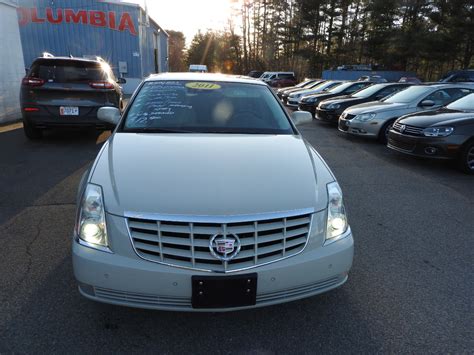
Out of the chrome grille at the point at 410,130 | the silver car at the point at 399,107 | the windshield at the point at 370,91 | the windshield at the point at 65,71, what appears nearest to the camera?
the chrome grille at the point at 410,130

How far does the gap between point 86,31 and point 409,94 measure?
64.4 ft

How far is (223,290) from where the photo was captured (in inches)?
80.0

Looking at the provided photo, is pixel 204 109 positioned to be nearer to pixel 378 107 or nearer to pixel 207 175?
pixel 207 175

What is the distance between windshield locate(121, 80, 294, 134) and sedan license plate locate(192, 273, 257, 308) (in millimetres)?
1589

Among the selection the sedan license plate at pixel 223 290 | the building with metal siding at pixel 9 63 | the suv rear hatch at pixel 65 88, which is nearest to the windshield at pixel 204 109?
the sedan license plate at pixel 223 290

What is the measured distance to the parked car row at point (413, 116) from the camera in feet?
20.4

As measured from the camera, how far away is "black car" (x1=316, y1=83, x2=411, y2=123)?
11.1 metres

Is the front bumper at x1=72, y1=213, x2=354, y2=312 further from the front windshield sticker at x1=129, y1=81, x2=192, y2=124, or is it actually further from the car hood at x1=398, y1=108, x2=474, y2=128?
the car hood at x1=398, y1=108, x2=474, y2=128

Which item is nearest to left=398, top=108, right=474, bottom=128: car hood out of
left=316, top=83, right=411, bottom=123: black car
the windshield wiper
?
left=316, top=83, right=411, bottom=123: black car

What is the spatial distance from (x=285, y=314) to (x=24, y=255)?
2.31 meters

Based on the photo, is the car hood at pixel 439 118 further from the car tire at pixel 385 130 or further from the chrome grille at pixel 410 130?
the car tire at pixel 385 130

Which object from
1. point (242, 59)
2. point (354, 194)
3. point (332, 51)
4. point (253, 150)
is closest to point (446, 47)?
point (332, 51)

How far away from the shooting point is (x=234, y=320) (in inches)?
95.5

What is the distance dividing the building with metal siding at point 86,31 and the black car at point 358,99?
15210mm
